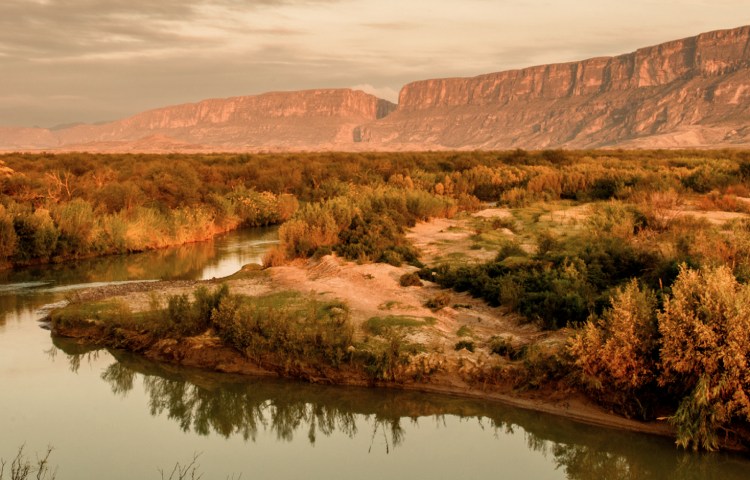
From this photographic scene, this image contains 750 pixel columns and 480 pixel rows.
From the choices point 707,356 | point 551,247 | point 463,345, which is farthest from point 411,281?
point 707,356

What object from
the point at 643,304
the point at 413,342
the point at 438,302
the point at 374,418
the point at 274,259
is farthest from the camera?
the point at 274,259

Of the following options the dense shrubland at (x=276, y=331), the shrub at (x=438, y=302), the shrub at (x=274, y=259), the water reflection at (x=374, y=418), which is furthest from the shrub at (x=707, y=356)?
the shrub at (x=274, y=259)

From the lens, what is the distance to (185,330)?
11672mm

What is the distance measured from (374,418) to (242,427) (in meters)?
1.67

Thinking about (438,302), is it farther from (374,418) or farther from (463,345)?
(374,418)

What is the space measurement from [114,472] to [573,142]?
18823 cm

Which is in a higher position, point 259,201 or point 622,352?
point 259,201

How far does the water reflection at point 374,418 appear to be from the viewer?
7.90 meters

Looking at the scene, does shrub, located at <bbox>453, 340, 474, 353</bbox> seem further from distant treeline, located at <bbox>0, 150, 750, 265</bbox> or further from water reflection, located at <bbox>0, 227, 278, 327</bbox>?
water reflection, located at <bbox>0, 227, 278, 327</bbox>

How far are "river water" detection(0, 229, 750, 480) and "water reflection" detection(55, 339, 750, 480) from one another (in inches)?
0.6

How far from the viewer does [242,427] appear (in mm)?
9273

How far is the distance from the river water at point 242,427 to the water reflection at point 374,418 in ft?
0.05

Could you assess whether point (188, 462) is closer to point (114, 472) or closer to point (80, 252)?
point (114, 472)

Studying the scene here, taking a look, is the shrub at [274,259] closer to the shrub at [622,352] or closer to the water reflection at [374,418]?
the water reflection at [374,418]
